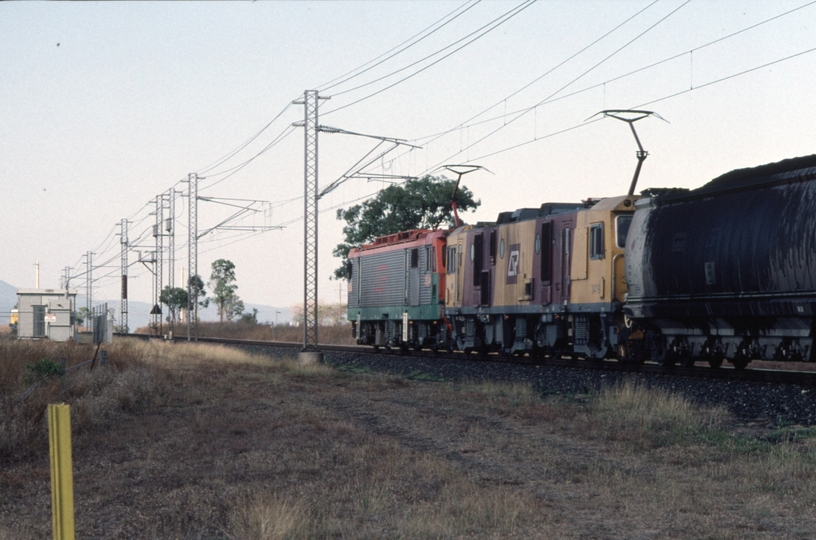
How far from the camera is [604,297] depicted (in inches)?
854

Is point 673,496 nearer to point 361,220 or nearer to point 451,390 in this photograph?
point 451,390

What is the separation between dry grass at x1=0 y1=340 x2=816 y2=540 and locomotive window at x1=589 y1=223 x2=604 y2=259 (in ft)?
19.3

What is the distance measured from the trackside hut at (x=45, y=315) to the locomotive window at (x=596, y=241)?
29729 mm

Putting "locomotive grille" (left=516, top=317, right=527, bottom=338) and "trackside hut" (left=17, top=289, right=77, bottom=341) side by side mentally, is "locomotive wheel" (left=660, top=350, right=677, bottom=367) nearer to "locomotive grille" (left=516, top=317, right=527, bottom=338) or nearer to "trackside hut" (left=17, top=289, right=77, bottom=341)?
"locomotive grille" (left=516, top=317, right=527, bottom=338)

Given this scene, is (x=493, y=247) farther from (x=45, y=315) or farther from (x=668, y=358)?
(x=45, y=315)

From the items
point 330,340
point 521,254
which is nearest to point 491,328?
point 521,254

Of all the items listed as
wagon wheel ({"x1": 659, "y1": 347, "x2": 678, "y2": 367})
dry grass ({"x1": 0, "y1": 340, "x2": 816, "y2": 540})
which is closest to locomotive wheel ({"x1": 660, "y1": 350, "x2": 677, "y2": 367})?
wagon wheel ({"x1": 659, "y1": 347, "x2": 678, "y2": 367})

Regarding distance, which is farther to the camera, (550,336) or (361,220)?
(361,220)

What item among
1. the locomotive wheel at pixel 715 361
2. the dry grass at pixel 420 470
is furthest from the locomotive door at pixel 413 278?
the dry grass at pixel 420 470

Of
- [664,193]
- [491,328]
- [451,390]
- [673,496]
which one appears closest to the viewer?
[673,496]

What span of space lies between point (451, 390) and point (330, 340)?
126 ft

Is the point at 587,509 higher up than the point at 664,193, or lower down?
lower down

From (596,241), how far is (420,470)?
13.5 m

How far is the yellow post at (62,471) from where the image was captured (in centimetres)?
504
